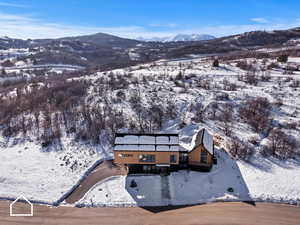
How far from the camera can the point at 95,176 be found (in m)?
21.5

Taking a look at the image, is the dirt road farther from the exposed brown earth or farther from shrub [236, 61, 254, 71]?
shrub [236, 61, 254, 71]

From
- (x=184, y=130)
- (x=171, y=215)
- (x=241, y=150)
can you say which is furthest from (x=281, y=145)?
(x=171, y=215)

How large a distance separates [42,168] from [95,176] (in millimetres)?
6139

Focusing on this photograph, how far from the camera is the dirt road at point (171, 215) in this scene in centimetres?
1596

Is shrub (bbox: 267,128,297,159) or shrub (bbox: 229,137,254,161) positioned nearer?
shrub (bbox: 267,128,297,159)

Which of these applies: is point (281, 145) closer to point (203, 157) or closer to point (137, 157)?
point (203, 157)

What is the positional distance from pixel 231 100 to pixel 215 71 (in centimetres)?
1456

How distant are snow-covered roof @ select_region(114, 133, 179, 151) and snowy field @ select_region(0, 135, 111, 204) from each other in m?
4.47

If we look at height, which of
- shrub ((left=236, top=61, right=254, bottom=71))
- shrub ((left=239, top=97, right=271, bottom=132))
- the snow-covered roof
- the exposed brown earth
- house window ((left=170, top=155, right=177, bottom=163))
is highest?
shrub ((left=236, top=61, right=254, bottom=71))

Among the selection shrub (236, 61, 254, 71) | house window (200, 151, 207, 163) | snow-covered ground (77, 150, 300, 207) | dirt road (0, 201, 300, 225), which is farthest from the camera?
shrub (236, 61, 254, 71)

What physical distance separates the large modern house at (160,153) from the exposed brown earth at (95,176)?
1.49m

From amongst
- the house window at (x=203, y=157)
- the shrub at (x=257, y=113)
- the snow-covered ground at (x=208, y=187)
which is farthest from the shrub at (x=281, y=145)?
the house window at (x=203, y=157)

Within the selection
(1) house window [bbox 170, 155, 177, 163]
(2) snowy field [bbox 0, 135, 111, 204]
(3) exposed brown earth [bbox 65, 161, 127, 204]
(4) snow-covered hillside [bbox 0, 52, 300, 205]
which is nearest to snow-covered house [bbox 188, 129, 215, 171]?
(4) snow-covered hillside [bbox 0, 52, 300, 205]

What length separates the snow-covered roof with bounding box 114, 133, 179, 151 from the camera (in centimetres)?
2045
